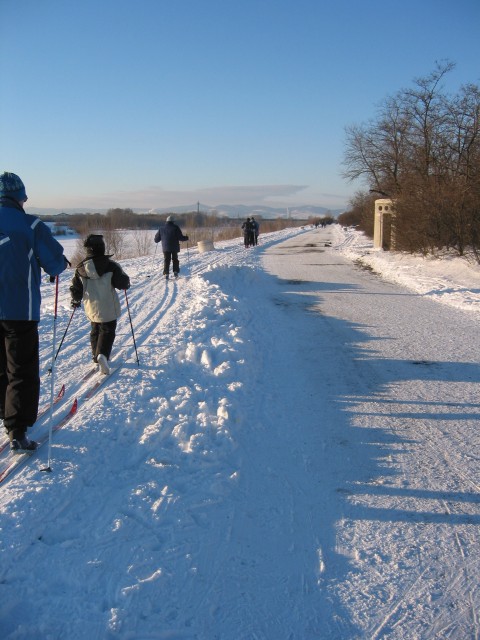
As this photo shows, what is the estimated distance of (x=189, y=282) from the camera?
1415 cm

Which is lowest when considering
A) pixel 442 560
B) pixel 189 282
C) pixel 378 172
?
pixel 442 560

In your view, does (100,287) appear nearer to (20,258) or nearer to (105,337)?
(105,337)

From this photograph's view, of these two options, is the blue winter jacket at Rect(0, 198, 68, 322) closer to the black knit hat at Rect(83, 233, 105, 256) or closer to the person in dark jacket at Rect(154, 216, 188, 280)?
the black knit hat at Rect(83, 233, 105, 256)

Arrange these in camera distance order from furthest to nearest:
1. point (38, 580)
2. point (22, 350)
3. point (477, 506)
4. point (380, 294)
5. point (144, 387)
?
point (380, 294) < point (144, 387) < point (22, 350) < point (477, 506) < point (38, 580)

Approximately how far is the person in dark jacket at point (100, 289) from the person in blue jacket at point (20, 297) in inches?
79.4

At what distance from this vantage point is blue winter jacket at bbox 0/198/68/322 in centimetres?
389

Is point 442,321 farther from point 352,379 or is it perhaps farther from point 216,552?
point 216,552

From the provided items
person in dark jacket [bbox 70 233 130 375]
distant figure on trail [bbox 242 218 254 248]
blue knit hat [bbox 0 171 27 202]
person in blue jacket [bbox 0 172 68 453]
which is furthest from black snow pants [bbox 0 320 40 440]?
distant figure on trail [bbox 242 218 254 248]

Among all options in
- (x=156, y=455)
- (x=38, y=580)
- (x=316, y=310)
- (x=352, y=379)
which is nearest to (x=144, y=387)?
(x=156, y=455)

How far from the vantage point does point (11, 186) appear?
3912 mm

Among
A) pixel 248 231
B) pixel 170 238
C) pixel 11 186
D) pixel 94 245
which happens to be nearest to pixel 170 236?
pixel 170 238

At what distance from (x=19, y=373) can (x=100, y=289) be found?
7.78 feet

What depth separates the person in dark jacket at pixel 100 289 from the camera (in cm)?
611

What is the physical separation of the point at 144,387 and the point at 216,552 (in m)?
2.81
